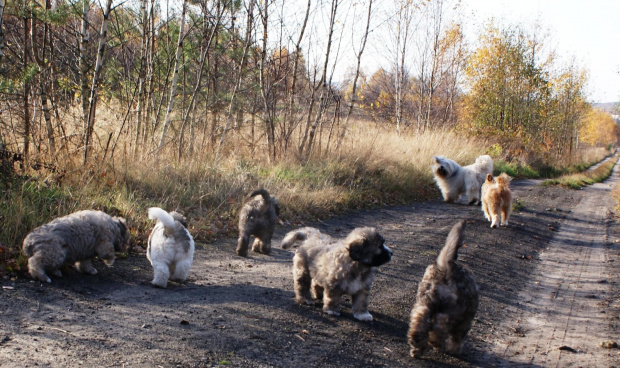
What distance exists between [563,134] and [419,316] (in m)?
45.8

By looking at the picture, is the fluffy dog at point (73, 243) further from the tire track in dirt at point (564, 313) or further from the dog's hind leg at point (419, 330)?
the tire track in dirt at point (564, 313)

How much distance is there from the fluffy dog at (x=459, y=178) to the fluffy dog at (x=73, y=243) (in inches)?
421

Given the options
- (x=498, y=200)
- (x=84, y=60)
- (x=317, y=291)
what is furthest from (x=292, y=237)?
(x=498, y=200)

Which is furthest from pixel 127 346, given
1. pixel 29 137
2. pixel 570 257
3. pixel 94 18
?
pixel 94 18

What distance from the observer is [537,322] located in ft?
19.3

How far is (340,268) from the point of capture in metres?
5.07

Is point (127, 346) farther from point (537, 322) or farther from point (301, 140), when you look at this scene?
point (301, 140)

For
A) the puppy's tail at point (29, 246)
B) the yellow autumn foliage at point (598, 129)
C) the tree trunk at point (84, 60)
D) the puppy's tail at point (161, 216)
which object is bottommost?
the puppy's tail at point (29, 246)

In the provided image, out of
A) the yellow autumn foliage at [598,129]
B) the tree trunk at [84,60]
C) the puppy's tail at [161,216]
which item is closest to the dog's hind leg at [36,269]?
the puppy's tail at [161,216]

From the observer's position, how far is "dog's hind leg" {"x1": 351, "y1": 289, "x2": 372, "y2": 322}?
5.22 metres

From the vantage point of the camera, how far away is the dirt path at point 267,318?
416 centimetres

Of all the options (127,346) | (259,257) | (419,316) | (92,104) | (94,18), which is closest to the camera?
(127,346)

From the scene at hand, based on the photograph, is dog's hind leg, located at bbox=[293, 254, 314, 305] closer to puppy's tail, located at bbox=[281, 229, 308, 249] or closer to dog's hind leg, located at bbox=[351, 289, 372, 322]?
puppy's tail, located at bbox=[281, 229, 308, 249]

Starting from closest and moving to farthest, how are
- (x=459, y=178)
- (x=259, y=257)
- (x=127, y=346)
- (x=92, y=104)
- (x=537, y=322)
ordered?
(x=127, y=346), (x=537, y=322), (x=259, y=257), (x=92, y=104), (x=459, y=178)
